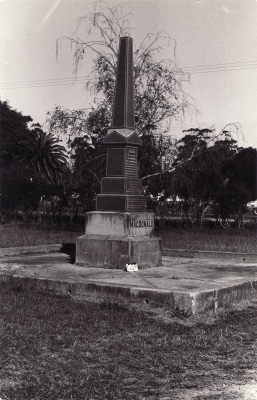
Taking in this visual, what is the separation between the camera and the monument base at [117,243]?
9211 mm

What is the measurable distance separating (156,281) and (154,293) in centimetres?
113

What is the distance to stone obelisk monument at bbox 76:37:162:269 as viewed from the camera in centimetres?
932

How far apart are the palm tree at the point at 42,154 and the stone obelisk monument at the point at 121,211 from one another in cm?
3688

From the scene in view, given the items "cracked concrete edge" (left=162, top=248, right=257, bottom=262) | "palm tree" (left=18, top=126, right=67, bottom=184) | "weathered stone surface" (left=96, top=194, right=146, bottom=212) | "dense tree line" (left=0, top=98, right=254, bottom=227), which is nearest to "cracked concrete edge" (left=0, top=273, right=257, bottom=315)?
"weathered stone surface" (left=96, top=194, right=146, bottom=212)

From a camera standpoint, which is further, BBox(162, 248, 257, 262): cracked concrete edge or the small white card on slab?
BBox(162, 248, 257, 262): cracked concrete edge

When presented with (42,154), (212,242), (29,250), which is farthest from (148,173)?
(42,154)

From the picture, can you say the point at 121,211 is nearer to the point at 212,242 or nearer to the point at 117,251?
the point at 117,251

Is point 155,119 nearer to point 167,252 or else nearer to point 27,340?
point 167,252

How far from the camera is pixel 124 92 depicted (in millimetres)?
9945

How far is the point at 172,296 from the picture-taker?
6.52 meters

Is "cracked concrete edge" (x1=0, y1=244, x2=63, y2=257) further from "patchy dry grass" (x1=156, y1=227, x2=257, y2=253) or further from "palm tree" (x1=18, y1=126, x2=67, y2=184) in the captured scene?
"palm tree" (x1=18, y1=126, x2=67, y2=184)

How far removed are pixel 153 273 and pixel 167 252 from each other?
3.45m

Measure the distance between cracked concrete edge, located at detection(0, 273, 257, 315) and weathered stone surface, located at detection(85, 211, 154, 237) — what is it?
A: 208 centimetres

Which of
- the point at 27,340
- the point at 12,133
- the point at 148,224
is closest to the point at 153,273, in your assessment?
the point at 148,224
